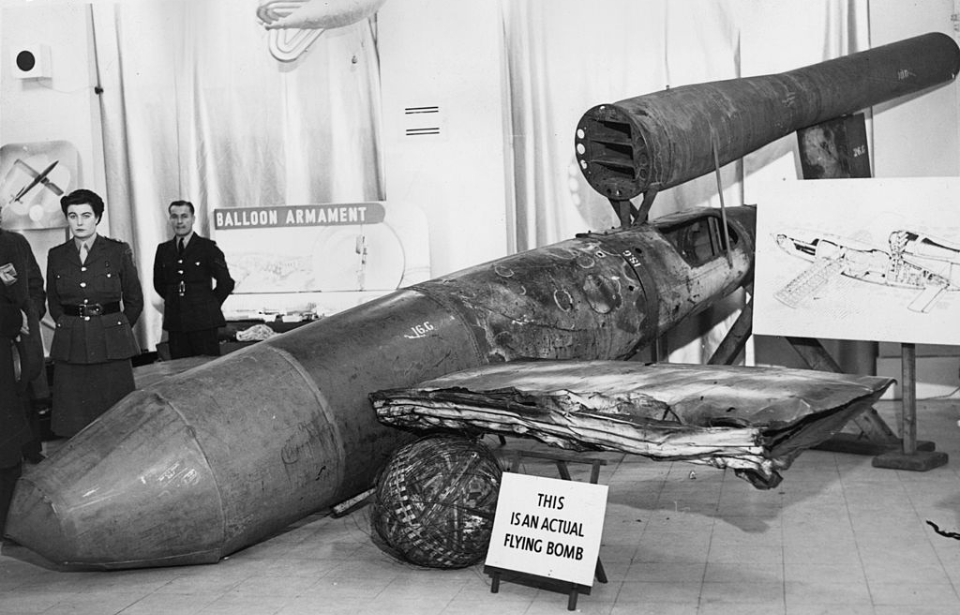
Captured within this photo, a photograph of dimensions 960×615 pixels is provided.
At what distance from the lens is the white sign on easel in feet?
13.5

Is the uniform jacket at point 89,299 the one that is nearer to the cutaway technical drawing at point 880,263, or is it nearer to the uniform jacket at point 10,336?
the uniform jacket at point 10,336

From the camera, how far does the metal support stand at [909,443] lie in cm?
600

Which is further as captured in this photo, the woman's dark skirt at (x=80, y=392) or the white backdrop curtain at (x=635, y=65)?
the white backdrop curtain at (x=635, y=65)

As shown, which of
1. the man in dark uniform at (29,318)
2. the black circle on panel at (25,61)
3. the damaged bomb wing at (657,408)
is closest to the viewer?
the damaged bomb wing at (657,408)

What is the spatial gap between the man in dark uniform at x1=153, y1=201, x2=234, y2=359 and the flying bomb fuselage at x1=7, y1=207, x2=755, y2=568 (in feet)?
7.95

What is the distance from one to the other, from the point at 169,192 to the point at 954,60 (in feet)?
Answer: 19.0

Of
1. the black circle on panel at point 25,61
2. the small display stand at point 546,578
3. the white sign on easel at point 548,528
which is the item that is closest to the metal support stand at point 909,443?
the small display stand at point 546,578

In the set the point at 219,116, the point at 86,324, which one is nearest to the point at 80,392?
the point at 86,324

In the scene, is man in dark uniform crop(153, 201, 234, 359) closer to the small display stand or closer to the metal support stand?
the small display stand

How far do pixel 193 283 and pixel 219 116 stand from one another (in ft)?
5.93

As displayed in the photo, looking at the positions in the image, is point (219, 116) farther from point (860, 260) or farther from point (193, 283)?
point (860, 260)

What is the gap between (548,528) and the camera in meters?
4.23

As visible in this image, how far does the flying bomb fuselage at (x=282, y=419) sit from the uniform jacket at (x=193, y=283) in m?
2.40

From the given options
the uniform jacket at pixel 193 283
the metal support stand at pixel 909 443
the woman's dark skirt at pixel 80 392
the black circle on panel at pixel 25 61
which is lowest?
the metal support stand at pixel 909 443
